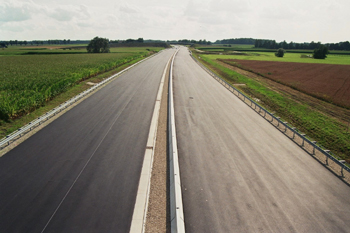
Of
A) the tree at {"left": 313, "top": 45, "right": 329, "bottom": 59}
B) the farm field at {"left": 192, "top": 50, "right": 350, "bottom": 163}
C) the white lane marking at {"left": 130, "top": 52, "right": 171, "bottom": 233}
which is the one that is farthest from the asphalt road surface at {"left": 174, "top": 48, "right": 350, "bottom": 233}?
the tree at {"left": 313, "top": 45, "right": 329, "bottom": 59}

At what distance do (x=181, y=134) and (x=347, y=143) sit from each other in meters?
9.96

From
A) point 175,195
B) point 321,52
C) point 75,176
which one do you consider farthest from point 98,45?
point 175,195

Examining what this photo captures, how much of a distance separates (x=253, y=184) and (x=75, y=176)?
702 centimetres

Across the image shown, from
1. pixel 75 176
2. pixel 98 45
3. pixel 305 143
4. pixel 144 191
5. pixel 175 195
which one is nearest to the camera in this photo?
pixel 175 195

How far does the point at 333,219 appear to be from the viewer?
6781 mm

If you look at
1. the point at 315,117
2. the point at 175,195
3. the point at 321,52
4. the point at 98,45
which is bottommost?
the point at 175,195

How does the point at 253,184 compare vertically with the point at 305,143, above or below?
below

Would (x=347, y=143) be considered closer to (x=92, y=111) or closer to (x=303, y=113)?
(x=303, y=113)

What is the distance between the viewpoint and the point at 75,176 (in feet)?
27.1

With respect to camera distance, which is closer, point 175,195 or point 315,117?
point 175,195

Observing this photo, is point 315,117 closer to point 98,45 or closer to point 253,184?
point 253,184

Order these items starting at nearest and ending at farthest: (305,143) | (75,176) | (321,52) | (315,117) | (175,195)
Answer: (175,195) < (75,176) < (305,143) < (315,117) < (321,52)

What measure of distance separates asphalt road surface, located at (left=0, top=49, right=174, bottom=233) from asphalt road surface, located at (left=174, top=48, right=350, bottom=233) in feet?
7.74

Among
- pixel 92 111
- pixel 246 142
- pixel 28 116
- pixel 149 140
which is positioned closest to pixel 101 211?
pixel 149 140
